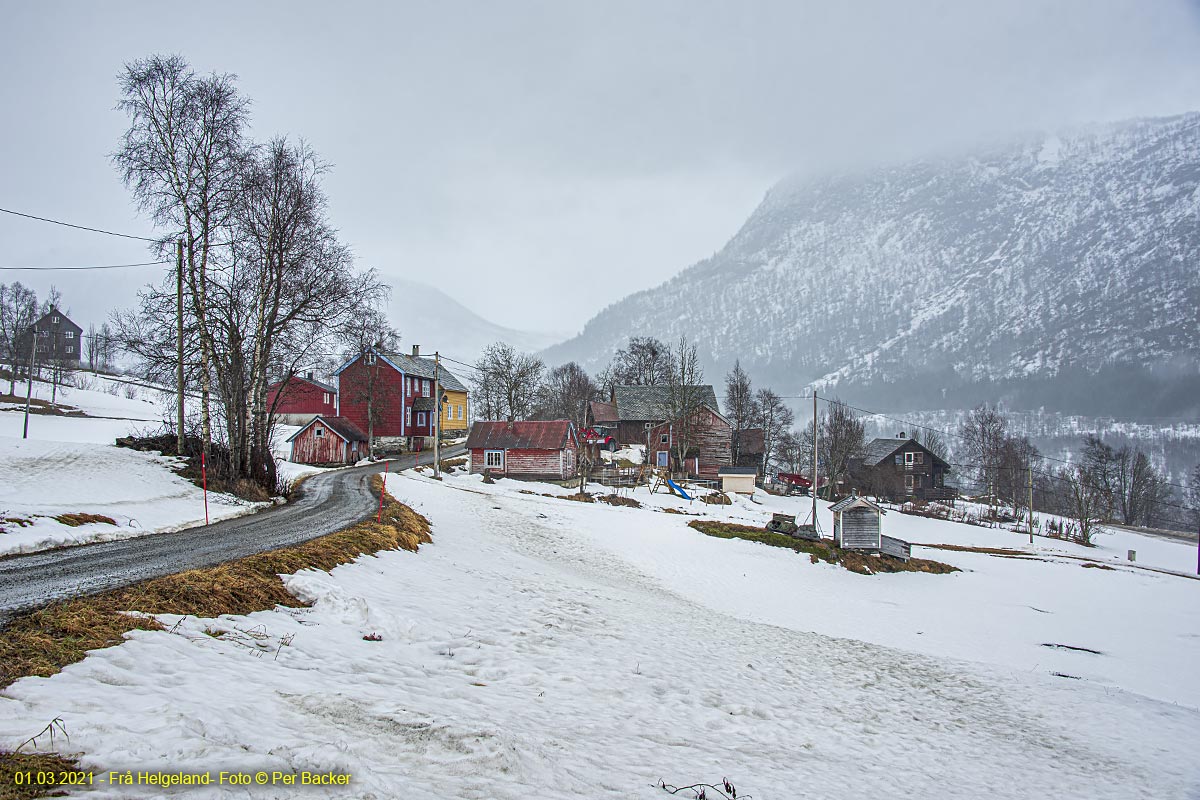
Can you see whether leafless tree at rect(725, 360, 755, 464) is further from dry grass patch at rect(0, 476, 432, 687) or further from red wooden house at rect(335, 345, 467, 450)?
dry grass patch at rect(0, 476, 432, 687)

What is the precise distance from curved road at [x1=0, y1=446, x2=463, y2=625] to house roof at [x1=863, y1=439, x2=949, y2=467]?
71964 millimetres

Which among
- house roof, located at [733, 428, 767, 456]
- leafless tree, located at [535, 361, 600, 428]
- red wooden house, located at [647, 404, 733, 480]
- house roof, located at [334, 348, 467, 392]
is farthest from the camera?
leafless tree, located at [535, 361, 600, 428]

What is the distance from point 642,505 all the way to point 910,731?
3062cm

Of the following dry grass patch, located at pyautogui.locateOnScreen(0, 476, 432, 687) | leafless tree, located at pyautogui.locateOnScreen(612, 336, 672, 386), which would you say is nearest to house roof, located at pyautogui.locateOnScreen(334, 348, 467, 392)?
leafless tree, located at pyautogui.locateOnScreen(612, 336, 672, 386)

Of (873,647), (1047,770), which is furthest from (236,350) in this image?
(1047,770)

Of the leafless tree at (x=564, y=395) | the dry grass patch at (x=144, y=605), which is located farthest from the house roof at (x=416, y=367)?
the dry grass patch at (x=144, y=605)

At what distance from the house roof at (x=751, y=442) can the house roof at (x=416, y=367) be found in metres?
35.8

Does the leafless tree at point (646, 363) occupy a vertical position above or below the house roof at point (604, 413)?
above

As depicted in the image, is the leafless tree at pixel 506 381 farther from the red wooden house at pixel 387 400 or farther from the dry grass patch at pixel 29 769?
the dry grass patch at pixel 29 769

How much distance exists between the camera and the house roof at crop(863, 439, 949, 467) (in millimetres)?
75812

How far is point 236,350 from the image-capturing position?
2030 cm

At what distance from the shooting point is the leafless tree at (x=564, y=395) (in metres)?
90.1

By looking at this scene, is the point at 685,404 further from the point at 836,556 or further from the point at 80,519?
the point at 80,519

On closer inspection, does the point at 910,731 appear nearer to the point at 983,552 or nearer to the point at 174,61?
the point at 174,61
